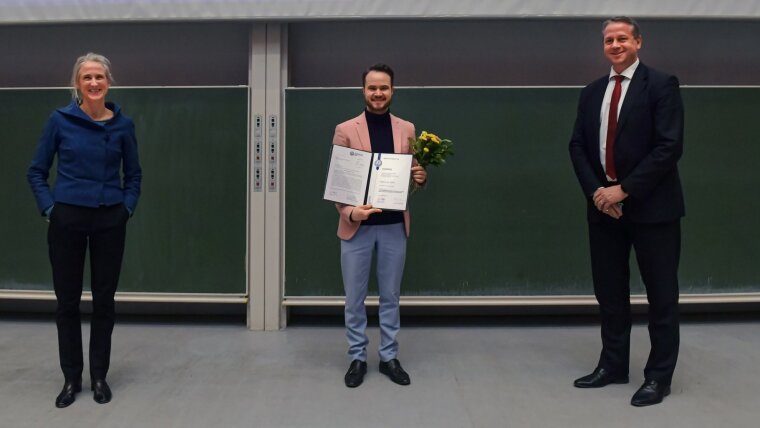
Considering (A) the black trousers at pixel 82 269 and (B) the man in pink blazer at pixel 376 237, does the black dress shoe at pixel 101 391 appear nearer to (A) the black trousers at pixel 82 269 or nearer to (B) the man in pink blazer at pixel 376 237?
(A) the black trousers at pixel 82 269

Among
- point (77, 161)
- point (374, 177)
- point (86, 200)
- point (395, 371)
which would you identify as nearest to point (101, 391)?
point (86, 200)

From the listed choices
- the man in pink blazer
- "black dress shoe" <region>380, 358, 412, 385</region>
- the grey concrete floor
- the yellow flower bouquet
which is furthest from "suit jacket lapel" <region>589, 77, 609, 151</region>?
"black dress shoe" <region>380, 358, 412, 385</region>

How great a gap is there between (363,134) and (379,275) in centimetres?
76

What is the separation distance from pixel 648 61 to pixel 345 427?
3525 mm

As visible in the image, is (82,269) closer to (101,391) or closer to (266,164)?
(101,391)

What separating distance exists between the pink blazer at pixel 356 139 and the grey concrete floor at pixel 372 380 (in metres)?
0.82

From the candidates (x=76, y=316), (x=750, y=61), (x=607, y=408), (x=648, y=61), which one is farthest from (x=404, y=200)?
(x=750, y=61)

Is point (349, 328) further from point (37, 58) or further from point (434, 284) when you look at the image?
point (37, 58)

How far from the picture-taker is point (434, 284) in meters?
4.39

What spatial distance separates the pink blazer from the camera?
3.20 meters

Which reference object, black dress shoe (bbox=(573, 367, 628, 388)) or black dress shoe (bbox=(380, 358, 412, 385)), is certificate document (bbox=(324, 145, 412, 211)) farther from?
black dress shoe (bbox=(573, 367, 628, 388))

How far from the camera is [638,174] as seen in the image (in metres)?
2.88

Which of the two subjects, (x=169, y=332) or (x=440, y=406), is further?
(x=169, y=332)

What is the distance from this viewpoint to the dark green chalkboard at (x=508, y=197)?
4.33 meters
